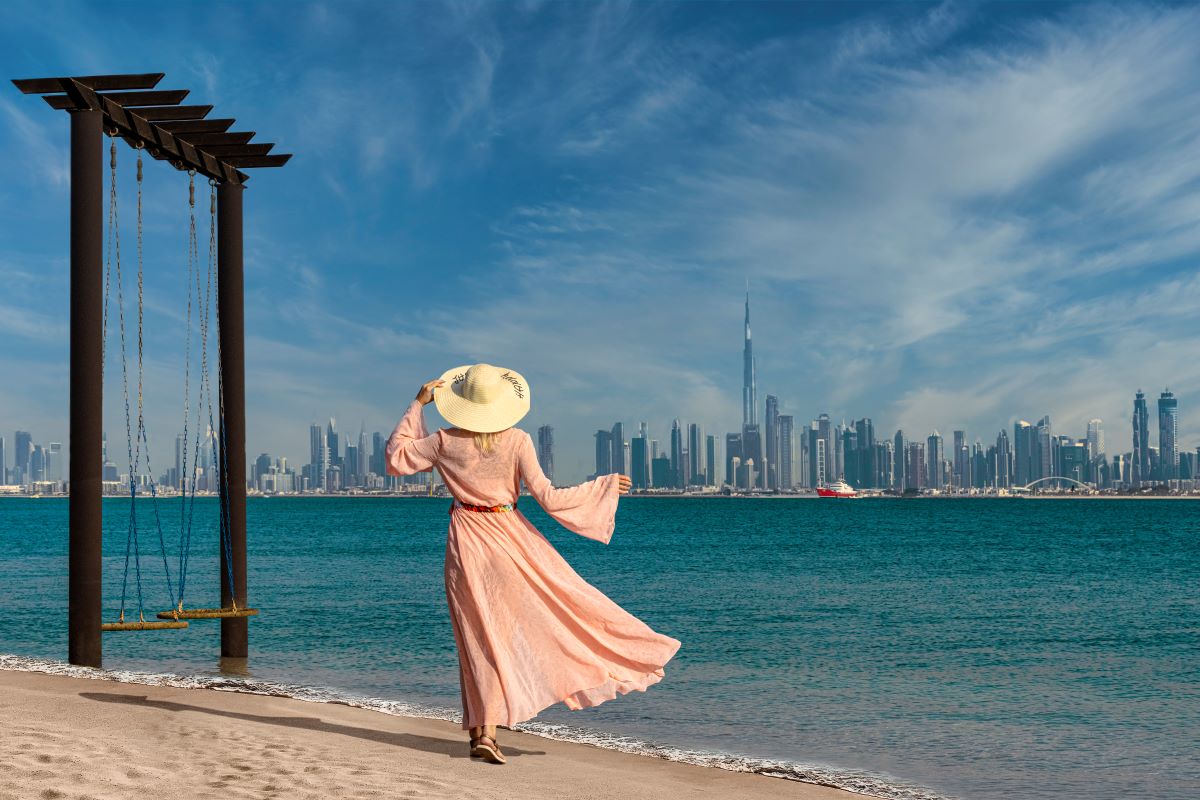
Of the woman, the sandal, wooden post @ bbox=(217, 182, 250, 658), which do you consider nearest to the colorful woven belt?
the woman

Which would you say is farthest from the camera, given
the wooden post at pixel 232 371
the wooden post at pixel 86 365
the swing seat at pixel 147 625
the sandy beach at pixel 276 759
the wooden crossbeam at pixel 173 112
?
the wooden post at pixel 232 371

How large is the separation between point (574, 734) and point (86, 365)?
5.00 metres

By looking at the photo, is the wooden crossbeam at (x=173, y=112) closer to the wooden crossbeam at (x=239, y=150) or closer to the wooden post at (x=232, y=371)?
the wooden crossbeam at (x=239, y=150)

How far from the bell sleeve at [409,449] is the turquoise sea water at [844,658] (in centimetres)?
318

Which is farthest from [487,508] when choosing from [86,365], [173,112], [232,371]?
[173,112]

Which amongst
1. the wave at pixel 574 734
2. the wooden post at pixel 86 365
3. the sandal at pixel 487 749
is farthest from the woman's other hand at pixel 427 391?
the wooden post at pixel 86 365

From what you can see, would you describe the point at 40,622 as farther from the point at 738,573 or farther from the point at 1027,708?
the point at 738,573

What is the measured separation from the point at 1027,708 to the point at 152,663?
991 cm

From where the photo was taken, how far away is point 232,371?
34.4 feet

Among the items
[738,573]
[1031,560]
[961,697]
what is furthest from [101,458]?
[1031,560]

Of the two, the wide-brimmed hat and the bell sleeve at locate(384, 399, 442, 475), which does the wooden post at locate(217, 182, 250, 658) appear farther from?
the wide-brimmed hat

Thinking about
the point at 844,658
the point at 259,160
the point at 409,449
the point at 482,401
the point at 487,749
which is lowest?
the point at 844,658

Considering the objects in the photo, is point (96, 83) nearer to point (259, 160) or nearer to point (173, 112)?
point (173, 112)

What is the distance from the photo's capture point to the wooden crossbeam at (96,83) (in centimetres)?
881
